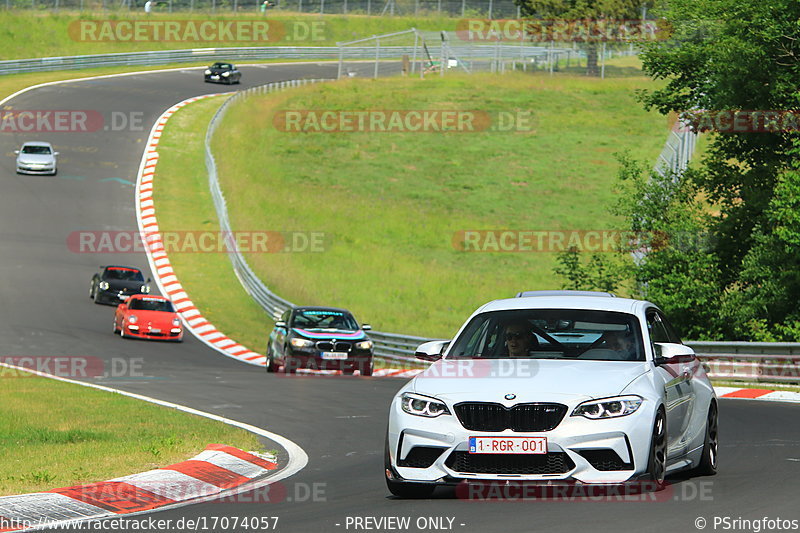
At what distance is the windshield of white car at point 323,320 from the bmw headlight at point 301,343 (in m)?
0.44

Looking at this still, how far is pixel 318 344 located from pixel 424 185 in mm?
31037

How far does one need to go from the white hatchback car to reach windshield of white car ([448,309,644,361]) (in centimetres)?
4434

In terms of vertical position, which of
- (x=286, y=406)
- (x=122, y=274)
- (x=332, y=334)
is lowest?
(x=122, y=274)

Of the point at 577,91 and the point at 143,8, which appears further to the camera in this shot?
the point at 143,8

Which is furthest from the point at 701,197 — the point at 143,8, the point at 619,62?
the point at 143,8

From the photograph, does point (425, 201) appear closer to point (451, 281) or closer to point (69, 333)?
point (451, 281)

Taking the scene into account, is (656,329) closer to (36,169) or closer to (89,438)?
(89,438)

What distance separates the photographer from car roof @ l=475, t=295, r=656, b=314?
1055cm

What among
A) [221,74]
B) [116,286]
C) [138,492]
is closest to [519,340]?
[138,492]

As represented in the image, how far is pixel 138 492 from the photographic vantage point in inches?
394

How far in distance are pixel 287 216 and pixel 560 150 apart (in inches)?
721

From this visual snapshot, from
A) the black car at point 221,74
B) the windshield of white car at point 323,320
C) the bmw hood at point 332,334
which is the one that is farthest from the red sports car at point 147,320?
the black car at point 221,74

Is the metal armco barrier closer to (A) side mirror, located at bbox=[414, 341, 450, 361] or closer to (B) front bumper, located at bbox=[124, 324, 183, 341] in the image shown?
(B) front bumper, located at bbox=[124, 324, 183, 341]

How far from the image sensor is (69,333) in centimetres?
3139
